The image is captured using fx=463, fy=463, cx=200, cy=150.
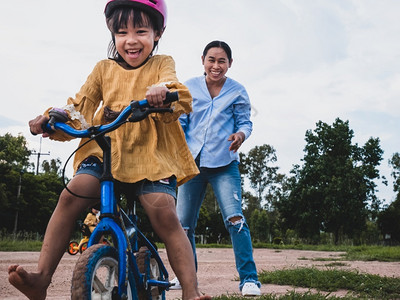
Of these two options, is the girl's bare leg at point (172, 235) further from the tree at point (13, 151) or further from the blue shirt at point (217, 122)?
the tree at point (13, 151)

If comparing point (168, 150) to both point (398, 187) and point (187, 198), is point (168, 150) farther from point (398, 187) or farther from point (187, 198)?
point (398, 187)

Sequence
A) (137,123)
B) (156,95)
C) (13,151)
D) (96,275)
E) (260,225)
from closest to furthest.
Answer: (96,275) < (156,95) < (137,123) < (260,225) < (13,151)

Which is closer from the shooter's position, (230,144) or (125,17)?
(125,17)

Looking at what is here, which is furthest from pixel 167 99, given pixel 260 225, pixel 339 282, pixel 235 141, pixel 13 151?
pixel 13 151

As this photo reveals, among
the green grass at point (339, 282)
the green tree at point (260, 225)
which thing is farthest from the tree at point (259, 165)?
the green grass at point (339, 282)

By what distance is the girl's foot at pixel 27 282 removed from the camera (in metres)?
2.12

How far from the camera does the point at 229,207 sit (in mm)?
3977

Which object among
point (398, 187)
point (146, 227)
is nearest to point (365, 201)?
point (398, 187)

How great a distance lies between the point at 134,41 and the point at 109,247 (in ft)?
3.79

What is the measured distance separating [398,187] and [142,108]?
46912 millimetres

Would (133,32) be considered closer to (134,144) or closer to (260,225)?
(134,144)

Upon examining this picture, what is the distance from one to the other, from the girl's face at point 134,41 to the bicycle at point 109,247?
1.66 feet

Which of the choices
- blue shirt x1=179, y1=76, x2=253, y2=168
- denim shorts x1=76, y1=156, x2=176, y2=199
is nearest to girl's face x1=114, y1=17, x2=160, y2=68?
denim shorts x1=76, y1=156, x2=176, y2=199

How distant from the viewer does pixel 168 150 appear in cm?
263
